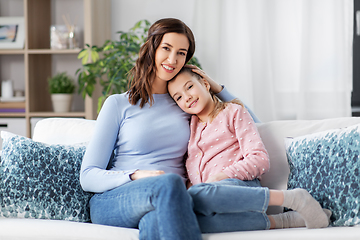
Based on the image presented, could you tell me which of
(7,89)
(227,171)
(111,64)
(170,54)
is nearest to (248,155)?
(227,171)

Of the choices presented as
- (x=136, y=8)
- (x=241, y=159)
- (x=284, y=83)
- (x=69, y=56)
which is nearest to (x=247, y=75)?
(x=284, y=83)

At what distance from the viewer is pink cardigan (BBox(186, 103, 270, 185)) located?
4.55 ft

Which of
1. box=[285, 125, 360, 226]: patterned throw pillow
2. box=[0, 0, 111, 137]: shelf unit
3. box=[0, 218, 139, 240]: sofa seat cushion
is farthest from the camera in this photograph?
box=[0, 0, 111, 137]: shelf unit

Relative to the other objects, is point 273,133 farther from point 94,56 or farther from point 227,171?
point 94,56

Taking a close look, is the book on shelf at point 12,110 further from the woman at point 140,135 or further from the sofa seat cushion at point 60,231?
the sofa seat cushion at point 60,231

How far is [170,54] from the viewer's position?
1.53 meters

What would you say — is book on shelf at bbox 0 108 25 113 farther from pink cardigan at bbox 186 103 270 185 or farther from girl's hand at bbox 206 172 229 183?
girl's hand at bbox 206 172 229 183

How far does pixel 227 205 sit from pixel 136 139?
0.48 m

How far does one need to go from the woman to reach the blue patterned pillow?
6 centimetres

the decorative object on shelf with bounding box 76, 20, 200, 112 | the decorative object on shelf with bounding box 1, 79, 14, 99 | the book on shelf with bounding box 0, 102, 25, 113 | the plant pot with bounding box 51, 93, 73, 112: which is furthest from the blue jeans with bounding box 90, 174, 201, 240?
the decorative object on shelf with bounding box 1, 79, 14, 99

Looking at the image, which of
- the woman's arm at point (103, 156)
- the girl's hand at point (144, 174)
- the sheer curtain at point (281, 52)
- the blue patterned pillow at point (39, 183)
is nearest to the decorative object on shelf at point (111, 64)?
the sheer curtain at point (281, 52)

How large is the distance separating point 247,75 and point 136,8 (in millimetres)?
1072

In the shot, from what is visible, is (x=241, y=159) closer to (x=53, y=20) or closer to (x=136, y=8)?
(x=136, y=8)

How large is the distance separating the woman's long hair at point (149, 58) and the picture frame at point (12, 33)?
5.80 ft
